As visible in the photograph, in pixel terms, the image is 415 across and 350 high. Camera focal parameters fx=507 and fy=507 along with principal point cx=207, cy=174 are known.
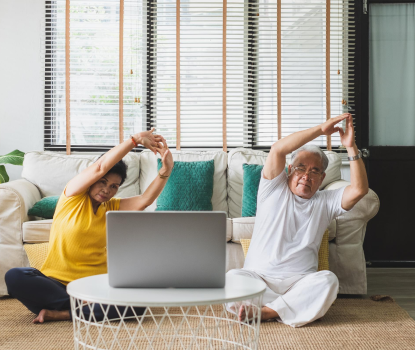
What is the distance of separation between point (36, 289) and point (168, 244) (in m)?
1.20

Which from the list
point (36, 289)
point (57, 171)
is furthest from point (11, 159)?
point (36, 289)

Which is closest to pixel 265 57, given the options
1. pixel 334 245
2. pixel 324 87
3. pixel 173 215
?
pixel 324 87

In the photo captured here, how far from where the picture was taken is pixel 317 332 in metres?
2.35

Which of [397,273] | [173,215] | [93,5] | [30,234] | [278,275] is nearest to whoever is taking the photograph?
[173,215]

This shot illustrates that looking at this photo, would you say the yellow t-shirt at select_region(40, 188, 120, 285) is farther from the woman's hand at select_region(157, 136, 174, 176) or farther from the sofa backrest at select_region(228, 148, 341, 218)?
the sofa backrest at select_region(228, 148, 341, 218)

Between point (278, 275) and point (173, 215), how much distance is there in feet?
Answer: 4.11

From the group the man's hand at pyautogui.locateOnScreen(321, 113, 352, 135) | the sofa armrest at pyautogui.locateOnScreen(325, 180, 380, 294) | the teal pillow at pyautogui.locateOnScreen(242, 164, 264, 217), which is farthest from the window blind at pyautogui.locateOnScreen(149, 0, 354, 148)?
the man's hand at pyautogui.locateOnScreen(321, 113, 352, 135)

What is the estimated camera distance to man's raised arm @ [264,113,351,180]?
Result: 2.38m

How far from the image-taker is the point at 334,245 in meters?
3.09

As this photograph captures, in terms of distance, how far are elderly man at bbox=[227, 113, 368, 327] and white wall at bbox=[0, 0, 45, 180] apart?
2.42 metres

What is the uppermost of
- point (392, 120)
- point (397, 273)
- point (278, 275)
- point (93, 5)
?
point (93, 5)

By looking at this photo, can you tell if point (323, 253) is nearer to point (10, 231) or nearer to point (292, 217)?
point (292, 217)

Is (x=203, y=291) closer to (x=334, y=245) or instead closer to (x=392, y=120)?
(x=334, y=245)

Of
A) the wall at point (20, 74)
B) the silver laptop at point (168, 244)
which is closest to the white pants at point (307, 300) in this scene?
the silver laptop at point (168, 244)
